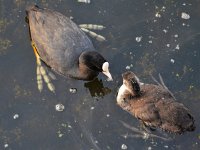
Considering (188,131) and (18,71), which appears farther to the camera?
(18,71)

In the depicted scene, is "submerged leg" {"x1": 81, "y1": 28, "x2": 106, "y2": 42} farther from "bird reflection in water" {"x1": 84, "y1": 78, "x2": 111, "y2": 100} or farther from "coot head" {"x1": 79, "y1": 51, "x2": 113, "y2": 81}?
"coot head" {"x1": 79, "y1": 51, "x2": 113, "y2": 81}

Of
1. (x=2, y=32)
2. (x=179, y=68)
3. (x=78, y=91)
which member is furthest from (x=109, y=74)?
(x=2, y=32)

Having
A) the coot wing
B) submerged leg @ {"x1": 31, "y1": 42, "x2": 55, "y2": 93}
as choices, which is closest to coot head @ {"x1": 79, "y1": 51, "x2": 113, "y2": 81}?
the coot wing

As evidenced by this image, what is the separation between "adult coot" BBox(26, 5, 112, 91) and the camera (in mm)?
7801

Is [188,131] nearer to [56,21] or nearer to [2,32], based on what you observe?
[56,21]

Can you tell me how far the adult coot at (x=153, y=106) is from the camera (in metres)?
7.11

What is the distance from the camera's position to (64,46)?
7.84 meters

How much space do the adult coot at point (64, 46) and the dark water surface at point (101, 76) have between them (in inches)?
18.1

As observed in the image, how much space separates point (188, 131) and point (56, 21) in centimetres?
297

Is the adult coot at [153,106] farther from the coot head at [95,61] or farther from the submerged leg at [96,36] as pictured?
the submerged leg at [96,36]

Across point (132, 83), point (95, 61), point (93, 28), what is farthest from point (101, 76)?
point (132, 83)

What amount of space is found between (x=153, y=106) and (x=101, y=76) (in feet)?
5.07

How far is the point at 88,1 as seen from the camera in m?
9.10

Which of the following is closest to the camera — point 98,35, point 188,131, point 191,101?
point 188,131
